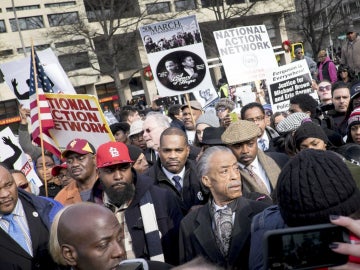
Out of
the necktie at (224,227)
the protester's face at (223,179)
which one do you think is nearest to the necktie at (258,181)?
the protester's face at (223,179)

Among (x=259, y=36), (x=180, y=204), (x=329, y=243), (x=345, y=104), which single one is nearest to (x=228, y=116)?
(x=345, y=104)

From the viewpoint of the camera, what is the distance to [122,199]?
143 inches

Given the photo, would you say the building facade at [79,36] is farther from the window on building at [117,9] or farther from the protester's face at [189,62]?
the protester's face at [189,62]

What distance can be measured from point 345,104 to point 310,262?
16.2ft

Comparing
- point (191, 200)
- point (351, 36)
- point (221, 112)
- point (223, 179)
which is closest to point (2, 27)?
point (351, 36)

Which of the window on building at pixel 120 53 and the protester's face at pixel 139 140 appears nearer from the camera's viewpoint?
the protester's face at pixel 139 140

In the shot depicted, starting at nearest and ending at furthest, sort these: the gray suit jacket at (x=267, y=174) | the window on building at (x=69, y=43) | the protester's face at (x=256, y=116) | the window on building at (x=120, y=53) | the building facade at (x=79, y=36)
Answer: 1. the gray suit jacket at (x=267, y=174)
2. the protester's face at (x=256, y=116)
3. the window on building at (x=120, y=53)
4. the window on building at (x=69, y=43)
5. the building facade at (x=79, y=36)

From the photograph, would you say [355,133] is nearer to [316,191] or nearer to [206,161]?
[206,161]

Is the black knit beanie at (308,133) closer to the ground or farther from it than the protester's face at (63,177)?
farther from it

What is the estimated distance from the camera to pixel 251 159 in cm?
402

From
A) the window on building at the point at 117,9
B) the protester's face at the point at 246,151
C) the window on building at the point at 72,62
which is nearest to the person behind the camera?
the protester's face at the point at 246,151

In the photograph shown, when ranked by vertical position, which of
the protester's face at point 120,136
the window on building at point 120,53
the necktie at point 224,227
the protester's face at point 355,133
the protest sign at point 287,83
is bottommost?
the necktie at point 224,227

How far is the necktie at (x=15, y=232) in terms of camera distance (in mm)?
3271

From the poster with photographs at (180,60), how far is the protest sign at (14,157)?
6.90ft
